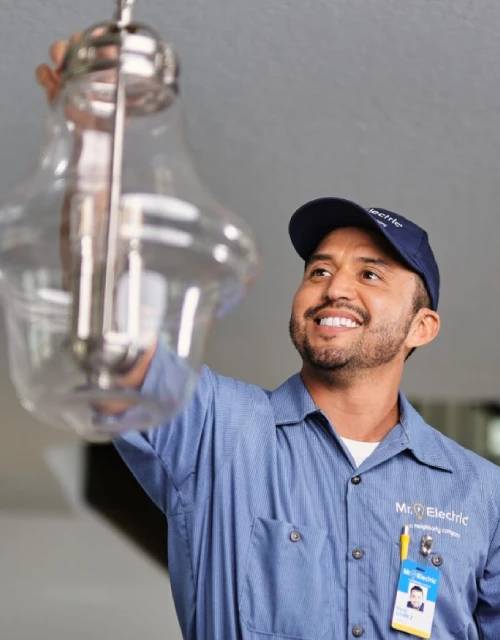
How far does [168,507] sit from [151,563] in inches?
225

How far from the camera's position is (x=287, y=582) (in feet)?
5.53

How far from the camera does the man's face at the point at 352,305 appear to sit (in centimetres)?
194

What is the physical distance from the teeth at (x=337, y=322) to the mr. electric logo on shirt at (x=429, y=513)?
1.05 ft

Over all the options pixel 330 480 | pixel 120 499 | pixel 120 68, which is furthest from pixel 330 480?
pixel 120 499

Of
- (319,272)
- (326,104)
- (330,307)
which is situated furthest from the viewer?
(326,104)

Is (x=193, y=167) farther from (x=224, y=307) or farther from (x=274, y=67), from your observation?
(x=274, y=67)

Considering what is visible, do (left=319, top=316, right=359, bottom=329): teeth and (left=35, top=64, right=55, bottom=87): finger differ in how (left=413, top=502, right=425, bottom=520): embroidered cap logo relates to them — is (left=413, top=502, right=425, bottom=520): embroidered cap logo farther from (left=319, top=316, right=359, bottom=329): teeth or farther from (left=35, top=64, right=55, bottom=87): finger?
(left=35, top=64, right=55, bottom=87): finger

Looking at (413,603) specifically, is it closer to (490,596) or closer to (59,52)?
(490,596)

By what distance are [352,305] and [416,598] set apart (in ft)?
1.67

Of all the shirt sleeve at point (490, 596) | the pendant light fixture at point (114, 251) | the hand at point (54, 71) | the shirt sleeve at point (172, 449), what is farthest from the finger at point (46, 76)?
the shirt sleeve at point (490, 596)

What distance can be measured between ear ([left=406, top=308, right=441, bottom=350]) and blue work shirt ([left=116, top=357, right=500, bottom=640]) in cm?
30

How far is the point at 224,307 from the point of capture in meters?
0.73

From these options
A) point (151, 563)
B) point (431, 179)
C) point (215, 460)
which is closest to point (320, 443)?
point (215, 460)

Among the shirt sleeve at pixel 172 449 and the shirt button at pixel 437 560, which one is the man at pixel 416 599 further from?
the shirt sleeve at pixel 172 449
